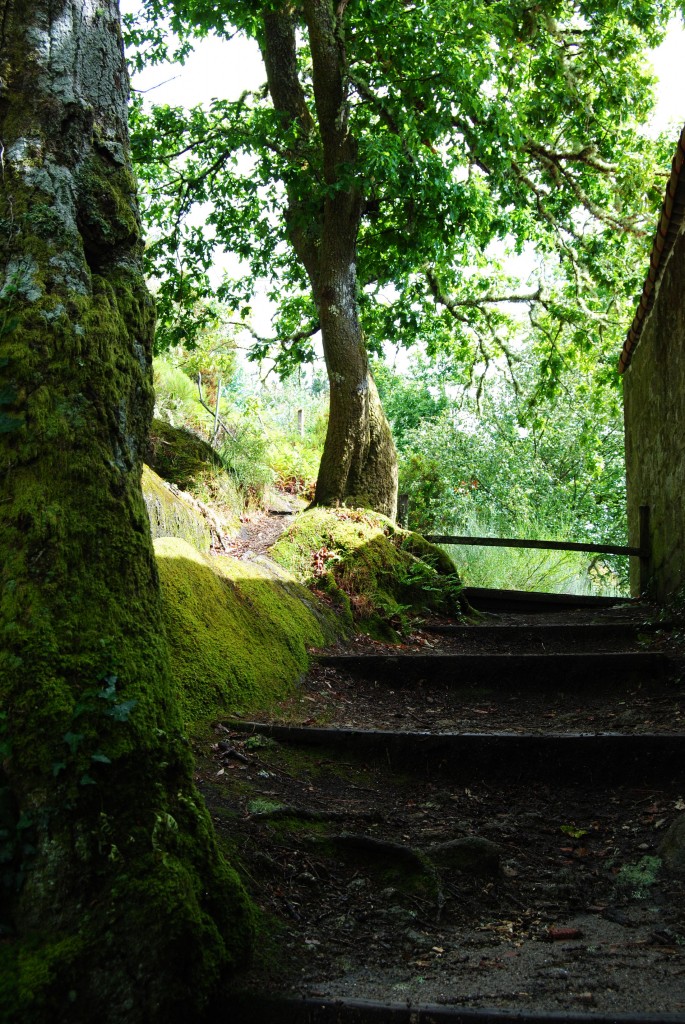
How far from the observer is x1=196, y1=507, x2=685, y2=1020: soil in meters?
2.13

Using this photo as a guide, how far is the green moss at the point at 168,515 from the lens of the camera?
629 cm

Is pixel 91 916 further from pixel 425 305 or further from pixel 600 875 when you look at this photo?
pixel 425 305

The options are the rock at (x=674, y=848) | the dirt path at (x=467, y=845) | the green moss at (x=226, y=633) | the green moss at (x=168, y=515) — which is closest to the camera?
the dirt path at (x=467, y=845)

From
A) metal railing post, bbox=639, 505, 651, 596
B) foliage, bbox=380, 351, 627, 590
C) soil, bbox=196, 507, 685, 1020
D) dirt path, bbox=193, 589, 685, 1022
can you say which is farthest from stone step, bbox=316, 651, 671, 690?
A: foliage, bbox=380, 351, 627, 590

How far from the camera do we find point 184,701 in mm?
3713

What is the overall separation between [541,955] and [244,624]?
2.71 m

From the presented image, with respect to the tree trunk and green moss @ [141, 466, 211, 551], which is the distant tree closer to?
the tree trunk

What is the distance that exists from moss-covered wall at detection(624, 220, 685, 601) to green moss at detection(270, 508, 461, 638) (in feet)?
5.99

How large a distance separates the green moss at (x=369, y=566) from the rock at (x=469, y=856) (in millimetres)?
3488

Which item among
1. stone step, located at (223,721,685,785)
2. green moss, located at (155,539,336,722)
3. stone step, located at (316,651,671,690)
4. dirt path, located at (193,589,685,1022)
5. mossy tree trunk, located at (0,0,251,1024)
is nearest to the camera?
mossy tree trunk, located at (0,0,251,1024)

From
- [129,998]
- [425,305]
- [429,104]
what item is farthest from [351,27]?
[129,998]

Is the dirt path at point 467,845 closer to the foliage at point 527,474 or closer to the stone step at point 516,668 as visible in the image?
the stone step at point 516,668

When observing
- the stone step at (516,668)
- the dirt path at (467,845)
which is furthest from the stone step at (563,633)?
the dirt path at (467,845)

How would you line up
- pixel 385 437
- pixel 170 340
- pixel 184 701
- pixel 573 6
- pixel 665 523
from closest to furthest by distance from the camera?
pixel 184 701 < pixel 665 523 < pixel 385 437 < pixel 573 6 < pixel 170 340
